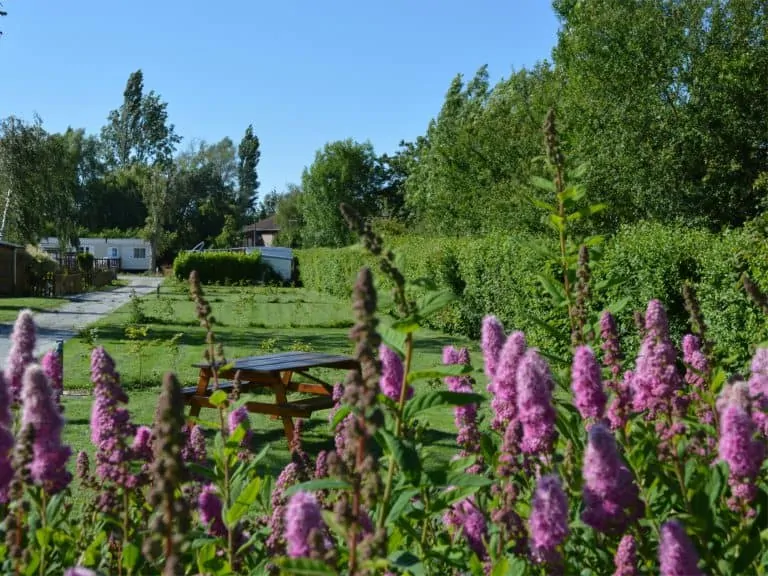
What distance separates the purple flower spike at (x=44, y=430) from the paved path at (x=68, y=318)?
38.3ft

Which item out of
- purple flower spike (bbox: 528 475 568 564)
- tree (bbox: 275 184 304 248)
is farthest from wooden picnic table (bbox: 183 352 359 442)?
tree (bbox: 275 184 304 248)

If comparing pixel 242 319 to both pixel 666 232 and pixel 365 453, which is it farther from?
pixel 365 453

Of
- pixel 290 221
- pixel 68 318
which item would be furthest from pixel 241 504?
pixel 290 221

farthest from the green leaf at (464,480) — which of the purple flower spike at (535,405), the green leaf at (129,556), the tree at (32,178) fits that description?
the tree at (32,178)

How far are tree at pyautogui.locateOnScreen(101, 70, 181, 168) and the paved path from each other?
52.3 m

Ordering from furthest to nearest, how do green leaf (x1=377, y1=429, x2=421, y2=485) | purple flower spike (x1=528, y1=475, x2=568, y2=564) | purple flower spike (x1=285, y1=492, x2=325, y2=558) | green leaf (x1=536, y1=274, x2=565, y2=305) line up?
green leaf (x1=536, y1=274, x2=565, y2=305) < green leaf (x1=377, y1=429, x2=421, y2=485) < purple flower spike (x1=528, y1=475, x2=568, y2=564) < purple flower spike (x1=285, y1=492, x2=325, y2=558)

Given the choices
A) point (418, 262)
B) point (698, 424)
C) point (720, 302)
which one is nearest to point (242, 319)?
point (418, 262)

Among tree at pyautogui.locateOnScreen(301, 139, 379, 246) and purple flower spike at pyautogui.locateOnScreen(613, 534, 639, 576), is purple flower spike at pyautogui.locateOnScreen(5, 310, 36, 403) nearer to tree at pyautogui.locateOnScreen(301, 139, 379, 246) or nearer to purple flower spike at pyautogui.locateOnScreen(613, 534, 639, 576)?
purple flower spike at pyautogui.locateOnScreen(613, 534, 639, 576)

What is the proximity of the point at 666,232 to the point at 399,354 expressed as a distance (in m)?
9.82

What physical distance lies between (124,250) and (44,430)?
7521 cm

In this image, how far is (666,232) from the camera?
11195 millimetres

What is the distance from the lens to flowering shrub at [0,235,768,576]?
53.5 inches

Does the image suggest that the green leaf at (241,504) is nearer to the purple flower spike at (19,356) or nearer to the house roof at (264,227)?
the purple flower spike at (19,356)

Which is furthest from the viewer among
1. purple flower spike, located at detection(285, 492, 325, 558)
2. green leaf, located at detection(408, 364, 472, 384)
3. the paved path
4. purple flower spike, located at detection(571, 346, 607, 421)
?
the paved path
